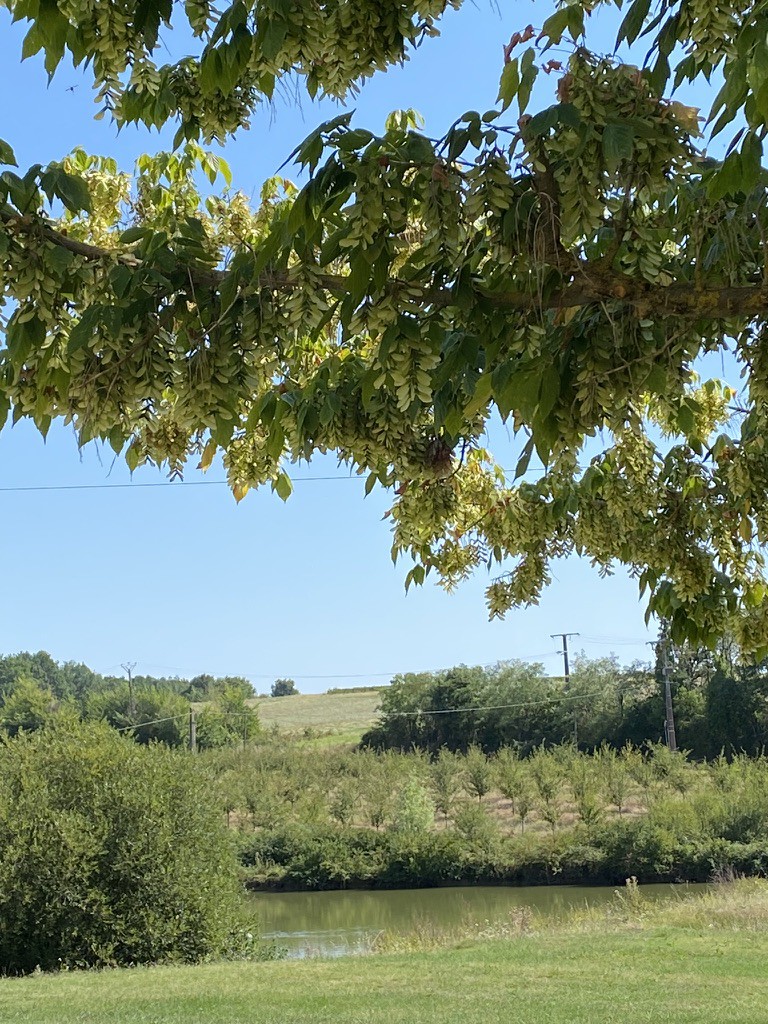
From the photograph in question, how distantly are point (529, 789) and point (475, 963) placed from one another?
2184 cm

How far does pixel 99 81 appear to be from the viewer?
212 cm

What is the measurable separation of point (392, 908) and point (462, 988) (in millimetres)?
15653

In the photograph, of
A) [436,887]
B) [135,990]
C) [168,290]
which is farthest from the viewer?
[436,887]

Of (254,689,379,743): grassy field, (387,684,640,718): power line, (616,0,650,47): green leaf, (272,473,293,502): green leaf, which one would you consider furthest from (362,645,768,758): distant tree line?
(616,0,650,47): green leaf

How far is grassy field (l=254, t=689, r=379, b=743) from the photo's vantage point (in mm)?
58125

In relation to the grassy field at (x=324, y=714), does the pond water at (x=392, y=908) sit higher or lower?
lower

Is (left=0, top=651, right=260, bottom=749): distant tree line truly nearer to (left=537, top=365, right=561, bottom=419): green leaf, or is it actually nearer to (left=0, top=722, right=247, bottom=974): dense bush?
(left=0, top=722, right=247, bottom=974): dense bush

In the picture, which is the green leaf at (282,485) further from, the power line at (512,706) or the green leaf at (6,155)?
the power line at (512,706)

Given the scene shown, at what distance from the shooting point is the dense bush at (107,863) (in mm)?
14875

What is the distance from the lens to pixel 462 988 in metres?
10.3

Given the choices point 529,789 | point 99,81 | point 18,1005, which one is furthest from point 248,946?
point 529,789

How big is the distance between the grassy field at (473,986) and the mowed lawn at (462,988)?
0.01 m

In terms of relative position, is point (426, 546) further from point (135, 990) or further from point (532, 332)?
point (135, 990)

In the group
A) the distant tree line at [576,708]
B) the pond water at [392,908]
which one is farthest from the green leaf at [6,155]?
the distant tree line at [576,708]
